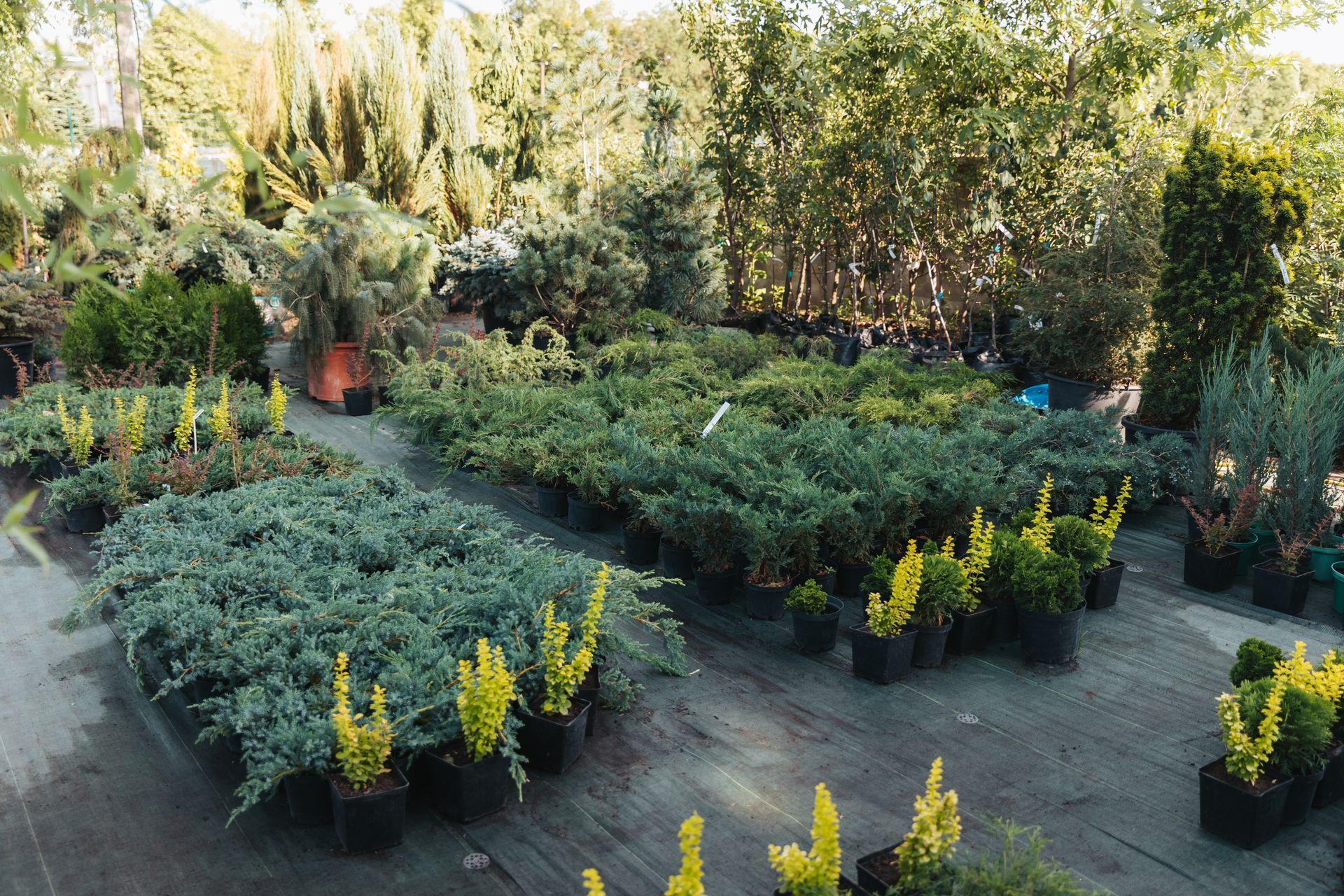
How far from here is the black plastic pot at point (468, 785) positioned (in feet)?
8.95

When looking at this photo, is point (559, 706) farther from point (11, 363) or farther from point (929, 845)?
point (11, 363)

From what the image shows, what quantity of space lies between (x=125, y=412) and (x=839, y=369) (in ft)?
14.2

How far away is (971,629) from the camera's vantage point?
150 inches

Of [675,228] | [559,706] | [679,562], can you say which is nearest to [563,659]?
[559,706]

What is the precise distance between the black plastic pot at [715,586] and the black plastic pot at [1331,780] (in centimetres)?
217

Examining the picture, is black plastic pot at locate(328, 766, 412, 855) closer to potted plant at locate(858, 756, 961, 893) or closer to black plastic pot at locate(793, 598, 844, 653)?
potted plant at locate(858, 756, 961, 893)

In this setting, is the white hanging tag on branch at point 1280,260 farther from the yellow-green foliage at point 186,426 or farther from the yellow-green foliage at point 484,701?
the yellow-green foliage at point 186,426

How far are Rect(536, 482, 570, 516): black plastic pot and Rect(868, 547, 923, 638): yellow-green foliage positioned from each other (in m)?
2.20

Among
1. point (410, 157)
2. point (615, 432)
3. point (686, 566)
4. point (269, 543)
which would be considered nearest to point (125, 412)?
point (269, 543)

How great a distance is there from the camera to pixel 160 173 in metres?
11.6

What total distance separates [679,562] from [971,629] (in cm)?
132

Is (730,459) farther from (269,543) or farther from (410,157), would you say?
(410,157)

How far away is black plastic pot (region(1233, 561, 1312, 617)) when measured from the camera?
14.0 ft

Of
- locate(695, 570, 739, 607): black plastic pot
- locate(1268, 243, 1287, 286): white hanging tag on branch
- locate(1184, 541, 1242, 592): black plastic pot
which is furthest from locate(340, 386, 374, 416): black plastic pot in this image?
locate(1268, 243, 1287, 286): white hanging tag on branch
